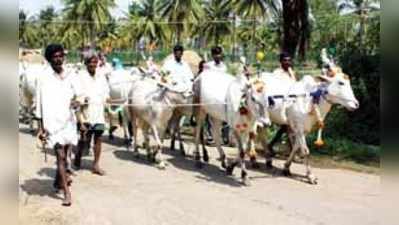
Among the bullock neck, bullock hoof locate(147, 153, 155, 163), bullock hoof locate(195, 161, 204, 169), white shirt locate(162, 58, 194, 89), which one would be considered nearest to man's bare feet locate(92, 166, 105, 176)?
bullock hoof locate(147, 153, 155, 163)

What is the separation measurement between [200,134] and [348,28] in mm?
9654

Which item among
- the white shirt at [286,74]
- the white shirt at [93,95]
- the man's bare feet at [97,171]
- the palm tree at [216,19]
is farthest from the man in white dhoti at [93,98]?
the palm tree at [216,19]

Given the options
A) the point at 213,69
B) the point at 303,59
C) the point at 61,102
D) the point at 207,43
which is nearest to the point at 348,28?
the point at 303,59

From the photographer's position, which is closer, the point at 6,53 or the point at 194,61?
the point at 6,53

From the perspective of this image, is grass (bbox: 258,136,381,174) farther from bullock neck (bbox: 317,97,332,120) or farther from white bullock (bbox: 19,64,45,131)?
white bullock (bbox: 19,64,45,131)

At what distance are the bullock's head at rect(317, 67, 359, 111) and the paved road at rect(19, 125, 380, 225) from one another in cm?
131

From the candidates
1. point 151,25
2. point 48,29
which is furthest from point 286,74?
point 48,29

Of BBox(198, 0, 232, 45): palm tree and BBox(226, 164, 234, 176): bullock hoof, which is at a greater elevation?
BBox(198, 0, 232, 45): palm tree

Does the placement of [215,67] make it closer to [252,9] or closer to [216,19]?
[252,9]

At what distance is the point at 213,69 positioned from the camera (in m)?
10.2

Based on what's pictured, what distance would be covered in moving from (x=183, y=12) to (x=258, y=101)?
34.3 metres

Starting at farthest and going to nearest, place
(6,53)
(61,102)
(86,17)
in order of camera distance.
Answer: (86,17) < (61,102) < (6,53)

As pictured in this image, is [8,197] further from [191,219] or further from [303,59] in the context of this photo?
[303,59]

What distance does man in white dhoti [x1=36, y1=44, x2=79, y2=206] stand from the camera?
7.26 metres
